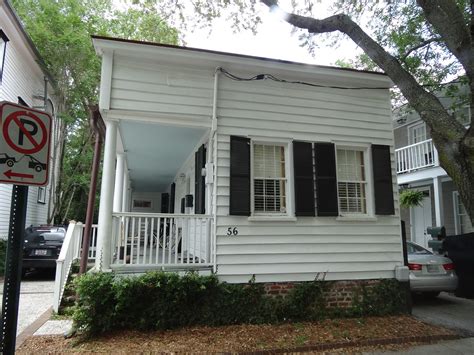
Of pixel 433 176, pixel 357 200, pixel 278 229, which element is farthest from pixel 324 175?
pixel 433 176

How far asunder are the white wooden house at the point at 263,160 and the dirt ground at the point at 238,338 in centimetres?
88

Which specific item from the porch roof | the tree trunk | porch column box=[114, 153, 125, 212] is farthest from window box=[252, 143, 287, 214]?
porch column box=[114, 153, 125, 212]

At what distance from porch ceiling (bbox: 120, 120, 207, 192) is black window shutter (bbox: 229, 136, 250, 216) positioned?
0.79 m

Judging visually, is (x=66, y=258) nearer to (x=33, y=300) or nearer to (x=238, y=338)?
(x=33, y=300)

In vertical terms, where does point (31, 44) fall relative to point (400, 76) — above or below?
above

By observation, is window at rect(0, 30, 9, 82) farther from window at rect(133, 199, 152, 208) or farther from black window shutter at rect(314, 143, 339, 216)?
black window shutter at rect(314, 143, 339, 216)

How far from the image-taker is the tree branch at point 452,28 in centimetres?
471

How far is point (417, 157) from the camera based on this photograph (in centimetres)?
1321

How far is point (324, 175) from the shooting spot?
6.98m

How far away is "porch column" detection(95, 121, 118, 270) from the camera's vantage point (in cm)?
593

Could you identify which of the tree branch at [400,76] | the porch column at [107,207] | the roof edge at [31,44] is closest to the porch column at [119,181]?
the porch column at [107,207]

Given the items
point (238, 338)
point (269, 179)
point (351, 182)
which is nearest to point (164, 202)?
point (269, 179)

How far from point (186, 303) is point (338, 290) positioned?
2.84 m

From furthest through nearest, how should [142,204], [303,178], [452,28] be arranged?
→ [142,204], [303,178], [452,28]
